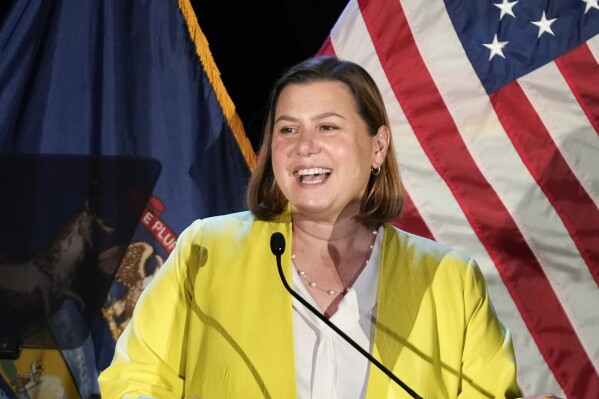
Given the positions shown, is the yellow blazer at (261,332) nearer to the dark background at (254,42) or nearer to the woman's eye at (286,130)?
the woman's eye at (286,130)

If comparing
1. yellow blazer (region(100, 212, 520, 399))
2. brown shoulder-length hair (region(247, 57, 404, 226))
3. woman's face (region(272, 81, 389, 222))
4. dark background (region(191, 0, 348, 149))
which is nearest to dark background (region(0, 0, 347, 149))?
dark background (region(191, 0, 348, 149))

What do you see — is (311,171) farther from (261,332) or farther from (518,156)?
(518,156)

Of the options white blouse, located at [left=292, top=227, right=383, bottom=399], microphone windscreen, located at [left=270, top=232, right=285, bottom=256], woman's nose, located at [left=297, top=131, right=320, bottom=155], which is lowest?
white blouse, located at [left=292, top=227, right=383, bottom=399]

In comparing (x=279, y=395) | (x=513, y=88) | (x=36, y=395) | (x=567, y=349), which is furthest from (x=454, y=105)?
(x=36, y=395)

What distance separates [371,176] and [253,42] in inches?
37.9

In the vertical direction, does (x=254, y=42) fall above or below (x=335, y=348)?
above

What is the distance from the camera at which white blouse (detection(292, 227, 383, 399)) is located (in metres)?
1.69

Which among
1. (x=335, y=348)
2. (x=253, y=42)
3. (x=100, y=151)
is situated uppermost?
(x=253, y=42)

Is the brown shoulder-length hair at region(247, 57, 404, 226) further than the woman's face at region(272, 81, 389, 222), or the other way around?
the brown shoulder-length hair at region(247, 57, 404, 226)

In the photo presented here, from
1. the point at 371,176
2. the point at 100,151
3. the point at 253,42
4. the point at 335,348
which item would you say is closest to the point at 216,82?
the point at 253,42

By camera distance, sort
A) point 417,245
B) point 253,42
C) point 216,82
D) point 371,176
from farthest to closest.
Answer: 1. point 253,42
2. point 216,82
3. point 371,176
4. point 417,245

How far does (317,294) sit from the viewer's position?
181cm

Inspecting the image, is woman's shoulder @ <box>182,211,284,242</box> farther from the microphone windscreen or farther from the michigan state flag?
the michigan state flag

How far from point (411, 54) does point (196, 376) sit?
4.55 feet
